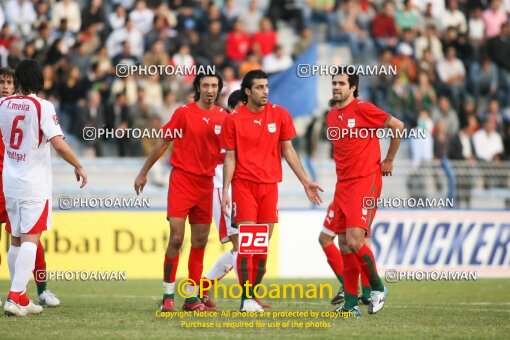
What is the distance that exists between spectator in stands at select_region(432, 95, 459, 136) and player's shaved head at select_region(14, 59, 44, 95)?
13425 millimetres

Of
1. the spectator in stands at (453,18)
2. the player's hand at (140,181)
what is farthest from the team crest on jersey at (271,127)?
the spectator in stands at (453,18)

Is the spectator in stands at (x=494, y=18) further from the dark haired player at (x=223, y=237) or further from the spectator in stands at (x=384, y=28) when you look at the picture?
the dark haired player at (x=223, y=237)

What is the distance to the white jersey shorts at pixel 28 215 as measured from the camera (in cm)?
1177

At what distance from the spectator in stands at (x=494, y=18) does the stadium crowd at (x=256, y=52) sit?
27mm

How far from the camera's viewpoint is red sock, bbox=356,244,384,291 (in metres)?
12.2

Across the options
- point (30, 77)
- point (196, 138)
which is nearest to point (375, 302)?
point (196, 138)

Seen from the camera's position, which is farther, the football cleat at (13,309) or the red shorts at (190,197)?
the red shorts at (190,197)

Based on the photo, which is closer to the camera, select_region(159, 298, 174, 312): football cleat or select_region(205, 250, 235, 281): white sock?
select_region(159, 298, 174, 312): football cleat

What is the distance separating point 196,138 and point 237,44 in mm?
12213

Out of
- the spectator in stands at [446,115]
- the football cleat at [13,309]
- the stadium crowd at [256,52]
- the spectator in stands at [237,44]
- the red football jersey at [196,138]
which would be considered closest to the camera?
the football cleat at [13,309]

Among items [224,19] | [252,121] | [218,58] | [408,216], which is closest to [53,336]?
[252,121]

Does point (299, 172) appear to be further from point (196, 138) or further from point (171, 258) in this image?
point (171, 258)

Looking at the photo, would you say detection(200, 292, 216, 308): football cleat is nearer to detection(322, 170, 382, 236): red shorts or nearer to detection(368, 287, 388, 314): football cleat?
detection(322, 170, 382, 236): red shorts

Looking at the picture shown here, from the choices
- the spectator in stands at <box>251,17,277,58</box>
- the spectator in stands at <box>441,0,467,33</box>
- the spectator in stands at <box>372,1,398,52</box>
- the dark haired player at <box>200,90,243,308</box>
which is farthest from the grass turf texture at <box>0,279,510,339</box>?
the spectator in stands at <box>441,0,467,33</box>
